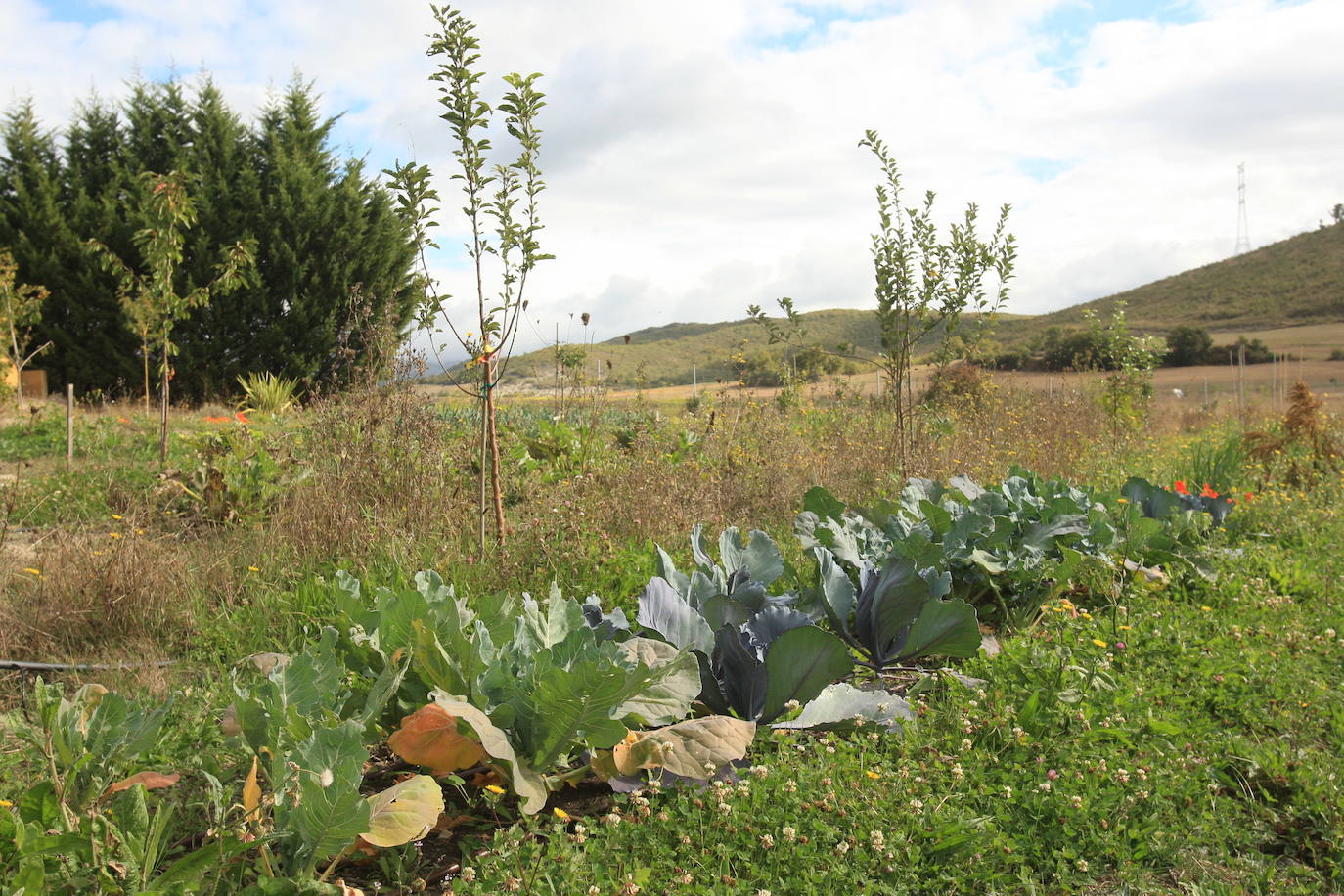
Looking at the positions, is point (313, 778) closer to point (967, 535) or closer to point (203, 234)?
point (967, 535)

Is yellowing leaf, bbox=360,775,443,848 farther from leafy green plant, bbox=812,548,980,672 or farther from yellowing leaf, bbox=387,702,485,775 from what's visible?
leafy green plant, bbox=812,548,980,672

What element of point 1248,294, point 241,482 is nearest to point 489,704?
point 241,482

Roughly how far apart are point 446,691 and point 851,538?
1842 mm

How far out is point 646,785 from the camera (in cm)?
215

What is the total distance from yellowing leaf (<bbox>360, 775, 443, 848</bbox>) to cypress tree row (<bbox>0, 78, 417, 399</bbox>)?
11.9 m

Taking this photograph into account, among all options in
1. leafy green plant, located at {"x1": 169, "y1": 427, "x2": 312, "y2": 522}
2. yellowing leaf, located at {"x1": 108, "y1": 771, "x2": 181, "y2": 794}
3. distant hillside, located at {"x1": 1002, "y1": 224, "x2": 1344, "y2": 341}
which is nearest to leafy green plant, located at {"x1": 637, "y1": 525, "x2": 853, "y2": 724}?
yellowing leaf, located at {"x1": 108, "y1": 771, "x2": 181, "y2": 794}

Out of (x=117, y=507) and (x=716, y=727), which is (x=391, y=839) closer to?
(x=716, y=727)

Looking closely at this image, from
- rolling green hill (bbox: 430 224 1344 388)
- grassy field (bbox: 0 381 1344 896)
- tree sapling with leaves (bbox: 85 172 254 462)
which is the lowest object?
grassy field (bbox: 0 381 1344 896)

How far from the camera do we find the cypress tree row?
43.6ft

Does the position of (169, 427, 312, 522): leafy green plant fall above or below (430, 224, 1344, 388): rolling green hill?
below

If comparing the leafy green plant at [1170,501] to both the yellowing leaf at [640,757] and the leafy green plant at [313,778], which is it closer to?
the yellowing leaf at [640,757]

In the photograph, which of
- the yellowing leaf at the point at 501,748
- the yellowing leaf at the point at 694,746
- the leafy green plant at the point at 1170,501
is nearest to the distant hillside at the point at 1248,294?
the leafy green plant at the point at 1170,501

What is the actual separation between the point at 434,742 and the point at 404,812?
0.25 m

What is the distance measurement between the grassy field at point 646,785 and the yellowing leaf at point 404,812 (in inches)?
3.1
